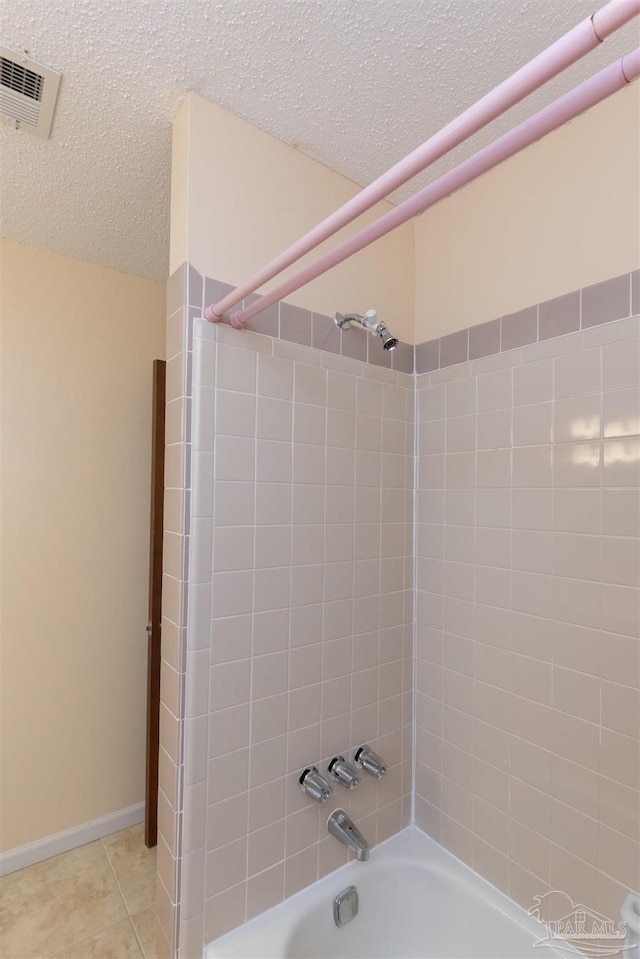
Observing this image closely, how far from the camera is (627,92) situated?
40.2 inches

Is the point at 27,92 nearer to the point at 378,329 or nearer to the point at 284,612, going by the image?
the point at 378,329

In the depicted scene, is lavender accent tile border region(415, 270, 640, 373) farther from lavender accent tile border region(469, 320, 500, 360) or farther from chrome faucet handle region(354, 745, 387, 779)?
chrome faucet handle region(354, 745, 387, 779)

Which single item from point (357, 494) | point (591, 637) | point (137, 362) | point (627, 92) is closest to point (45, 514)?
point (137, 362)

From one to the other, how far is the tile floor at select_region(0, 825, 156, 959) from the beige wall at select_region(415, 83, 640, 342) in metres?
2.16

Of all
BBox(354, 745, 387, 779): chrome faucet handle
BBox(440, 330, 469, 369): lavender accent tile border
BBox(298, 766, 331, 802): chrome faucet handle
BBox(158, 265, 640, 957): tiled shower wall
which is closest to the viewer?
BBox(158, 265, 640, 957): tiled shower wall

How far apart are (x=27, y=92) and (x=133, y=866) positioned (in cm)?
247

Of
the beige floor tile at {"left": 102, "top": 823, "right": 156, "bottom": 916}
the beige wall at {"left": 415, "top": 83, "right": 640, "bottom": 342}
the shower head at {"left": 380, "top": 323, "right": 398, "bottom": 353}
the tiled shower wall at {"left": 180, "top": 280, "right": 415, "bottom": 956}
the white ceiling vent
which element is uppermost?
the white ceiling vent

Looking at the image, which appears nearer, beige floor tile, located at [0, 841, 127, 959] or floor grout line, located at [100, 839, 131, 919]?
beige floor tile, located at [0, 841, 127, 959]

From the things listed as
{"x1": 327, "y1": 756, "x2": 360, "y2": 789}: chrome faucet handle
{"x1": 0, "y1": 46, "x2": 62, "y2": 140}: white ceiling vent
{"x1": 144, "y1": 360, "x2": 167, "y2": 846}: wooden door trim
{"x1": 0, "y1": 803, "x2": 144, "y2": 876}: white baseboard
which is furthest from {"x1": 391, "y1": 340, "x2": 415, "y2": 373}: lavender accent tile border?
{"x1": 0, "y1": 803, "x2": 144, "y2": 876}: white baseboard

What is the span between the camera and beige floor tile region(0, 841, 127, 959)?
1.35m

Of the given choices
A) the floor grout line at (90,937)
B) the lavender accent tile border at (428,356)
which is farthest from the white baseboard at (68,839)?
the lavender accent tile border at (428,356)

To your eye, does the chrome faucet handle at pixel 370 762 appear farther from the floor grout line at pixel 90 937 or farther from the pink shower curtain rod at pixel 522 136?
the pink shower curtain rod at pixel 522 136

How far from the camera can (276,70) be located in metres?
1.01

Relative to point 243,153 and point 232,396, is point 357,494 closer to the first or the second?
point 232,396
